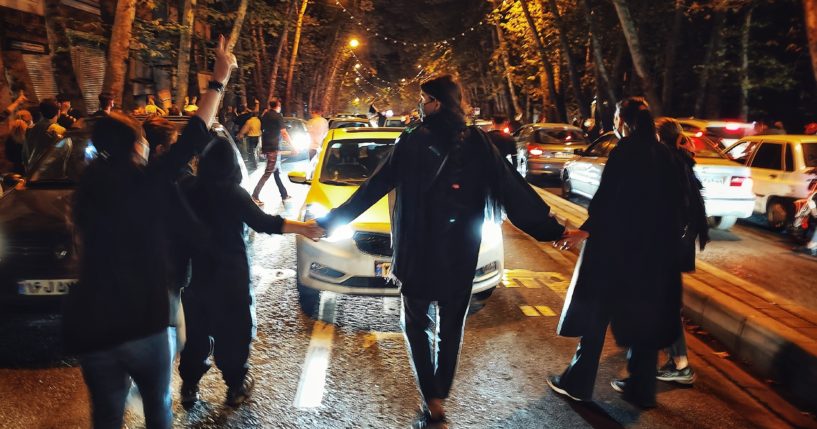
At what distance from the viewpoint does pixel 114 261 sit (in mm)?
2498

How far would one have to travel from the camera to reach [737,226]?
1127 centimetres

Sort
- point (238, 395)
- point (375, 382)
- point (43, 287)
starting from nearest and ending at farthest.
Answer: point (238, 395)
point (375, 382)
point (43, 287)

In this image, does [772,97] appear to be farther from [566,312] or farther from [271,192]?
[566,312]

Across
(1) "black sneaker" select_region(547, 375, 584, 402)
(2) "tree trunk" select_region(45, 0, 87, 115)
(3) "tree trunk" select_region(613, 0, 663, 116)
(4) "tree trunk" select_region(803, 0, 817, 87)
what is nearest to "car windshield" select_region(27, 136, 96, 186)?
(1) "black sneaker" select_region(547, 375, 584, 402)

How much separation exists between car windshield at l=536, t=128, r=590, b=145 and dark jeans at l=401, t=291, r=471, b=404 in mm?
13338

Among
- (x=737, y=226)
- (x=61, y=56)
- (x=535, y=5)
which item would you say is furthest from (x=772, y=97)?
(x=61, y=56)

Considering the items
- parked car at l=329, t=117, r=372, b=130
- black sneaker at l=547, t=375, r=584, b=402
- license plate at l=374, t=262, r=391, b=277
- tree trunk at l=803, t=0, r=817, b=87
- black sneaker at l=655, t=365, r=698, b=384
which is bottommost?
black sneaker at l=547, t=375, r=584, b=402

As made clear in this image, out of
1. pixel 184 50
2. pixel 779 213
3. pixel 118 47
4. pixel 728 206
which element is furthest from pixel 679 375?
pixel 184 50

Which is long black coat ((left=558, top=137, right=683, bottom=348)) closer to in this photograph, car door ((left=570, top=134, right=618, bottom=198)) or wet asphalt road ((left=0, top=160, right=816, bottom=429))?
wet asphalt road ((left=0, top=160, right=816, bottom=429))

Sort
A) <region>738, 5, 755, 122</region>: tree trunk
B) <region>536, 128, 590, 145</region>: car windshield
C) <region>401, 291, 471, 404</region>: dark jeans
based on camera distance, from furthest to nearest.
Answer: <region>738, 5, 755, 122</region>: tree trunk, <region>536, 128, 590, 145</region>: car windshield, <region>401, 291, 471, 404</region>: dark jeans

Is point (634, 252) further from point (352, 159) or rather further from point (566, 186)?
point (566, 186)

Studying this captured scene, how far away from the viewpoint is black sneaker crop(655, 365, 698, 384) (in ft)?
14.5

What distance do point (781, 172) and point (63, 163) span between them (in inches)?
406

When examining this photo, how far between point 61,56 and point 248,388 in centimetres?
1117
